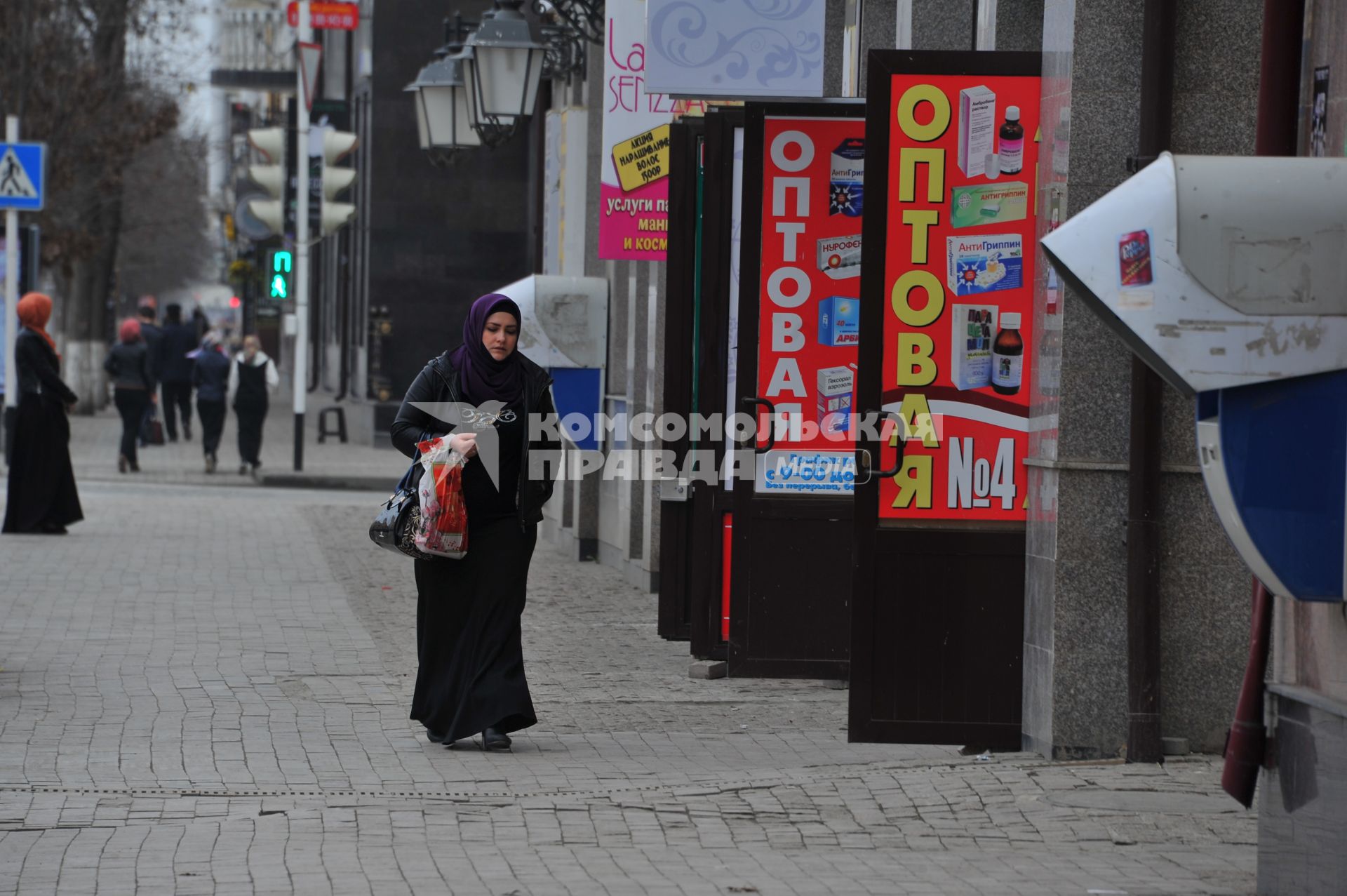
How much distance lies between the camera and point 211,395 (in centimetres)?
2441

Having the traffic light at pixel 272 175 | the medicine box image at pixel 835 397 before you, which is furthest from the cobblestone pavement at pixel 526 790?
the traffic light at pixel 272 175

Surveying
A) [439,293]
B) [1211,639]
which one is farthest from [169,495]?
[1211,639]

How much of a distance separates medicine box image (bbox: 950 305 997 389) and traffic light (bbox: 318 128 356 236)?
637 inches

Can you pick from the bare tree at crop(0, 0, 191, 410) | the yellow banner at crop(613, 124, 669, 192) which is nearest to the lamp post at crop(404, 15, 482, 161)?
the yellow banner at crop(613, 124, 669, 192)

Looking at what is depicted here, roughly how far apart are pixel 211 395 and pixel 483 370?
682 inches

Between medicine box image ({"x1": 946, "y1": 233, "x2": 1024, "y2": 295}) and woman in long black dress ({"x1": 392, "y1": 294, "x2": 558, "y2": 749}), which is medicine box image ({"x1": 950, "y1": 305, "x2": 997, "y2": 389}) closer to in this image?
medicine box image ({"x1": 946, "y1": 233, "x2": 1024, "y2": 295})

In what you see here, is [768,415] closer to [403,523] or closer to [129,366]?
[403,523]

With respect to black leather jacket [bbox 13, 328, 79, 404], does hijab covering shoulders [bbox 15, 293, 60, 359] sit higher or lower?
higher

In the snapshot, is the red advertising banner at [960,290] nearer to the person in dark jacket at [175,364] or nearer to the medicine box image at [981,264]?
the medicine box image at [981,264]

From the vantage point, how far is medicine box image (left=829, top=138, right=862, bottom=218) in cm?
916

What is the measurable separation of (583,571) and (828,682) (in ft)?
16.9

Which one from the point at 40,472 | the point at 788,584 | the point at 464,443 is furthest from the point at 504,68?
the point at 464,443

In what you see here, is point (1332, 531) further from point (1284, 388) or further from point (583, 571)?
point (583, 571)

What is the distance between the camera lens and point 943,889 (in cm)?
551
